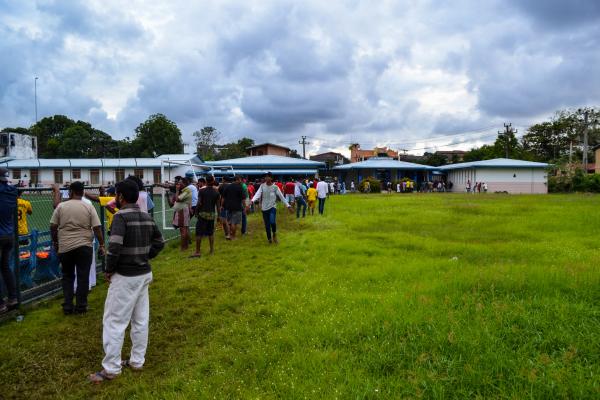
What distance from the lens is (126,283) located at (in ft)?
12.5

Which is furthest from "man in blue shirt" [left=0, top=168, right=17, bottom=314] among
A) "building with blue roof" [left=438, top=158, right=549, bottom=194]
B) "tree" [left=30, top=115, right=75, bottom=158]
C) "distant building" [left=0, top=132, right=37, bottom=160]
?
"tree" [left=30, top=115, right=75, bottom=158]

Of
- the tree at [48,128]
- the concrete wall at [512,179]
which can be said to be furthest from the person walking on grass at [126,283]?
the tree at [48,128]

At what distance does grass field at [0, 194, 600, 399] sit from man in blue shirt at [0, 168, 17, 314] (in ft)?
1.24

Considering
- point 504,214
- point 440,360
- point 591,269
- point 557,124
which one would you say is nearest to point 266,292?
point 440,360

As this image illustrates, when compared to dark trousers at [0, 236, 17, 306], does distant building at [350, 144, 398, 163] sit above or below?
above

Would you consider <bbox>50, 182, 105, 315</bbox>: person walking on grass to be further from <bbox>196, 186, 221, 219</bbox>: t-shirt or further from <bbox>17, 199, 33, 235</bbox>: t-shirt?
<bbox>196, 186, 221, 219</bbox>: t-shirt

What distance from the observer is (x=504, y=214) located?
51.4 ft

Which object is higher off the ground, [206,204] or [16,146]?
[16,146]

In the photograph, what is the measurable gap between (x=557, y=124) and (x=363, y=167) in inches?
1219

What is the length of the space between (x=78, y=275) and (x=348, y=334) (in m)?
3.61

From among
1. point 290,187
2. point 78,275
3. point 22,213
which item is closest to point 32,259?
point 22,213

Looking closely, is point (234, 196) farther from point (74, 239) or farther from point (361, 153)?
point (361, 153)

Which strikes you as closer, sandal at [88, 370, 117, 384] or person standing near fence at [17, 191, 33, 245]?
sandal at [88, 370, 117, 384]

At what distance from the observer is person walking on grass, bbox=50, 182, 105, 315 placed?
5.12m
